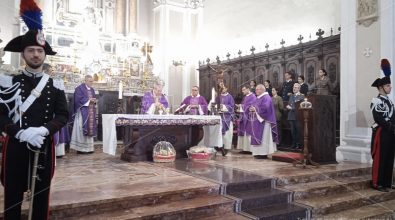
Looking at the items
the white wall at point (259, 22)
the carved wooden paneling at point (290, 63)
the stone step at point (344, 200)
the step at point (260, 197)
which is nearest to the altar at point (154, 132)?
the step at point (260, 197)

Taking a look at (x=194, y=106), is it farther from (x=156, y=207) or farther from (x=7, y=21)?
(x=7, y=21)

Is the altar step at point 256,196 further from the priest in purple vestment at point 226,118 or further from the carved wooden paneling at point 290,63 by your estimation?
the carved wooden paneling at point 290,63

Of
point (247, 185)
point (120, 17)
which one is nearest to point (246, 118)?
point (247, 185)

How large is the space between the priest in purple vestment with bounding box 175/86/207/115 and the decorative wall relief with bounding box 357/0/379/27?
4129 mm

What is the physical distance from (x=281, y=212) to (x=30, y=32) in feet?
11.6

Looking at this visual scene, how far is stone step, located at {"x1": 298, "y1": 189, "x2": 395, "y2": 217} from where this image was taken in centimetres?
477

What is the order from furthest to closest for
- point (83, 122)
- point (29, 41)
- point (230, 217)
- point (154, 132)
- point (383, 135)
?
point (83, 122) → point (154, 132) → point (383, 135) → point (230, 217) → point (29, 41)

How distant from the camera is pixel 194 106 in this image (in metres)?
8.53

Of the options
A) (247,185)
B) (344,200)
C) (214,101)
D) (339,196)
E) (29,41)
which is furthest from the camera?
(214,101)

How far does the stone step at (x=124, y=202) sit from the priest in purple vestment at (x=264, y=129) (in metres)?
3.32

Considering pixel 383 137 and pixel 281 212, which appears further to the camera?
pixel 383 137

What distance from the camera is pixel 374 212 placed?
486 centimetres

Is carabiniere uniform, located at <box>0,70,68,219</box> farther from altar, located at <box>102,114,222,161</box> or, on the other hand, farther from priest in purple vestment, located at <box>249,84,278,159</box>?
priest in purple vestment, located at <box>249,84,278,159</box>

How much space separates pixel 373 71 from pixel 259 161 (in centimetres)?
316
